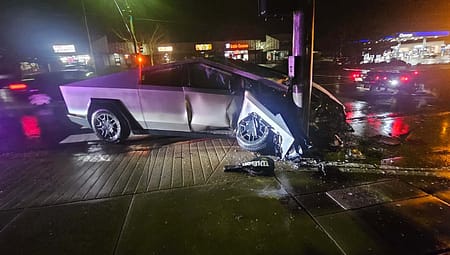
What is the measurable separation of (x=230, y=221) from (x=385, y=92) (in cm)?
1174

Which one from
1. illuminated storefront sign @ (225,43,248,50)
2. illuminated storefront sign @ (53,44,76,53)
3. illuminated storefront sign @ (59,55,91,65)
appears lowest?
illuminated storefront sign @ (59,55,91,65)

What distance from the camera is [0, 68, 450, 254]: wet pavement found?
278 cm

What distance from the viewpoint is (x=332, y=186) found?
3.89 metres

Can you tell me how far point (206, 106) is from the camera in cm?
539

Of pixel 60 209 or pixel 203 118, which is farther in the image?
pixel 203 118

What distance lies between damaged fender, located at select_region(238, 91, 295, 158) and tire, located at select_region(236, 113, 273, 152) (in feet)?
0.33

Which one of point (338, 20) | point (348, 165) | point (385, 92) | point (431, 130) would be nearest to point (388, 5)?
point (338, 20)

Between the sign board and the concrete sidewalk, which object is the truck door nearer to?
the concrete sidewalk

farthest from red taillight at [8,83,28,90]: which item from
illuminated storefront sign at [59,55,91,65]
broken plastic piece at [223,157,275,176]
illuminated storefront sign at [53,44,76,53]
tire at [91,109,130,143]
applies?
illuminated storefront sign at [53,44,76,53]

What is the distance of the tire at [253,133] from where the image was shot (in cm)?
508

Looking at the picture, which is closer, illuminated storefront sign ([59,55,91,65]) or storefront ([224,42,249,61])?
illuminated storefront sign ([59,55,91,65])

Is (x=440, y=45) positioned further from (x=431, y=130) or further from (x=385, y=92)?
(x=431, y=130)

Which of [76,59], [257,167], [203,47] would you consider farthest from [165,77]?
[203,47]

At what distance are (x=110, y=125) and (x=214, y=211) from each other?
3753 millimetres
